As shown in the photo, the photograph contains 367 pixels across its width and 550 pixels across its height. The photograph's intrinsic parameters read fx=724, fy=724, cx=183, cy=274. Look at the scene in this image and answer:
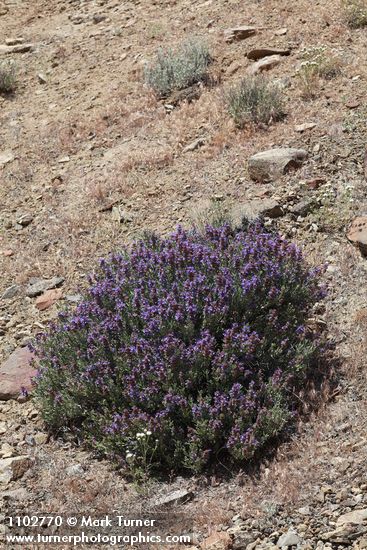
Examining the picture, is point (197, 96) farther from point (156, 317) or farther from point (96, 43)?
point (156, 317)

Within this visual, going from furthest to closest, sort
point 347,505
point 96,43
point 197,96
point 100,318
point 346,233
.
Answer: point 96,43, point 197,96, point 346,233, point 100,318, point 347,505

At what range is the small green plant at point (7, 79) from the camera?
1016 cm

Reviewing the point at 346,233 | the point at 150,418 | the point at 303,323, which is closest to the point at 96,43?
the point at 346,233

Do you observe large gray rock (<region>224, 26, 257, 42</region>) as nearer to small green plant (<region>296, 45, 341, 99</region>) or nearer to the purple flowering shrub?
small green plant (<region>296, 45, 341, 99</region>)

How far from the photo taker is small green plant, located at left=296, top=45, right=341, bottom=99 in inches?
303

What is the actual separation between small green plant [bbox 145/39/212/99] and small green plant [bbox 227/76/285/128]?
1.18 m

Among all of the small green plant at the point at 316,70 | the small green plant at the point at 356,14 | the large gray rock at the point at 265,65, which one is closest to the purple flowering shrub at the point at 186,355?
the small green plant at the point at 316,70

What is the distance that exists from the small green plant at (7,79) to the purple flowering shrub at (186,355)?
584 centimetres

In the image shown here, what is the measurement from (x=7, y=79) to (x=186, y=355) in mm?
7029

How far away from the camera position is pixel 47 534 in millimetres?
4031

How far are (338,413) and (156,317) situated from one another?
129cm

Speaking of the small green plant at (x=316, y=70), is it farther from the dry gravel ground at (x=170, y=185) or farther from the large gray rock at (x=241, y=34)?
the large gray rock at (x=241, y=34)

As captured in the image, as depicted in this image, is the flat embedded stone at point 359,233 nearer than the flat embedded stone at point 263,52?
Yes

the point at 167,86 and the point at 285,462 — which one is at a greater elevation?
the point at 167,86
